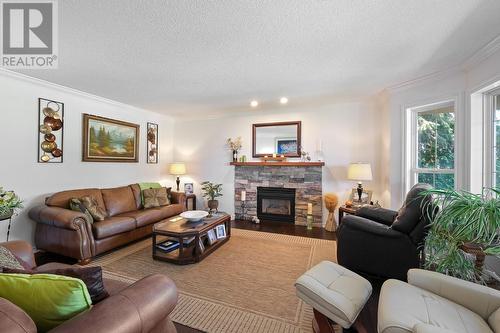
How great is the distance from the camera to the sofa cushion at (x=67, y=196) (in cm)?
305

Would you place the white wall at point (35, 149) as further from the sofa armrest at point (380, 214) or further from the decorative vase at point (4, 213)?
the sofa armrest at point (380, 214)

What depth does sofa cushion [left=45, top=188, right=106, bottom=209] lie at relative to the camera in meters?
3.05

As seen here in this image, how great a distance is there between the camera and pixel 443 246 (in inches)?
67.8

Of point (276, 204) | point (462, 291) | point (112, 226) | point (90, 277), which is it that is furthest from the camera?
point (276, 204)

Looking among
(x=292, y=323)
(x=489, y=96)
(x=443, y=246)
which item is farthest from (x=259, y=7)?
(x=489, y=96)

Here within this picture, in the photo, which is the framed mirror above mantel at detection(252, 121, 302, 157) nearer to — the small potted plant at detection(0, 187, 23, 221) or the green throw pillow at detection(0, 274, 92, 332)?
the small potted plant at detection(0, 187, 23, 221)

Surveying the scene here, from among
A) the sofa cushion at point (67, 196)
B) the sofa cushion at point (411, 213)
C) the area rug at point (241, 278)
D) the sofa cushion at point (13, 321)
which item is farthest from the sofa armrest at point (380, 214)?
the sofa cushion at point (67, 196)

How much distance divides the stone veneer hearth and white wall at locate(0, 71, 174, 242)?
245cm

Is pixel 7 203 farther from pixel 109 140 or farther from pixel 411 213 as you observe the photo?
pixel 411 213

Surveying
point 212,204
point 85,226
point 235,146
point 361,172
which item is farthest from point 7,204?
point 361,172

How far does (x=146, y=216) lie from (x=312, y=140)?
11.0ft

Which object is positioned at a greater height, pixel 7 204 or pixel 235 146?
pixel 235 146

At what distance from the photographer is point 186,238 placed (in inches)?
111

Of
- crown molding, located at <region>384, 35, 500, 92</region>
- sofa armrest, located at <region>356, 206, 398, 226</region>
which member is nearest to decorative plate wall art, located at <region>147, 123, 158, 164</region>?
sofa armrest, located at <region>356, 206, 398, 226</region>
